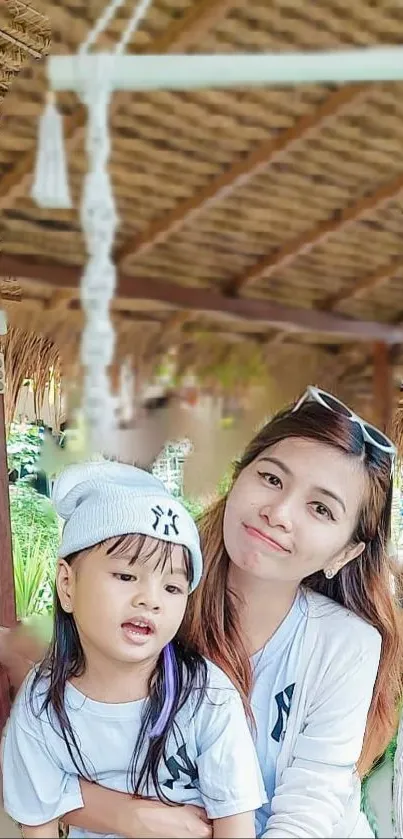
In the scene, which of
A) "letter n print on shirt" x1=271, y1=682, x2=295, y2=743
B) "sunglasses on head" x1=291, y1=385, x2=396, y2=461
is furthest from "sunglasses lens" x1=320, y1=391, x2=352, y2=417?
"letter n print on shirt" x1=271, y1=682, x2=295, y2=743

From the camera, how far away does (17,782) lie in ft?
4.19

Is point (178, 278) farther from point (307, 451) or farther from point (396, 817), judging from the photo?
point (396, 817)

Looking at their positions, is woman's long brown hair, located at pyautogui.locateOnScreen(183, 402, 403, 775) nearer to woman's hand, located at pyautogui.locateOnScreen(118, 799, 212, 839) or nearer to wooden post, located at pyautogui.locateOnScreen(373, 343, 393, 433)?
wooden post, located at pyautogui.locateOnScreen(373, 343, 393, 433)

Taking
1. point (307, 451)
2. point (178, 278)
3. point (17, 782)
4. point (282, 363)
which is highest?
point (178, 278)

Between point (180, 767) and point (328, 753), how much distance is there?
0.18 meters

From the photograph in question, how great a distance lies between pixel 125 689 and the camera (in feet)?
4.10

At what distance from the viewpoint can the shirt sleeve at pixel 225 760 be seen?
1234 millimetres

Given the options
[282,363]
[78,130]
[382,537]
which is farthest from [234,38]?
[382,537]

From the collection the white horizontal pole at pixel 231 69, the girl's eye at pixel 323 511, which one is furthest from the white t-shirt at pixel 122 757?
the white horizontal pole at pixel 231 69

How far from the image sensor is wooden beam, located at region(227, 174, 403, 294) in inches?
50.4

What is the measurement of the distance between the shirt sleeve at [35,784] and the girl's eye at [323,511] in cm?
42

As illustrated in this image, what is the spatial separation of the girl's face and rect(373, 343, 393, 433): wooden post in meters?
0.30

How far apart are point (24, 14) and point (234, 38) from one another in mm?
245

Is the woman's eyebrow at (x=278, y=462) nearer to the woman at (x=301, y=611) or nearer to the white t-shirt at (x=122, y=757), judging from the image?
the woman at (x=301, y=611)
